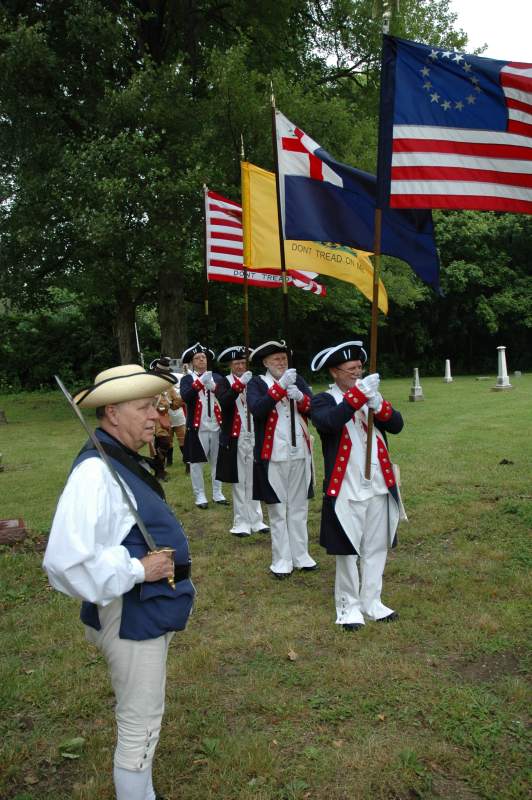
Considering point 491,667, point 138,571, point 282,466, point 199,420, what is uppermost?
point 138,571

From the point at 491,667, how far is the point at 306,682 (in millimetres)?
1305

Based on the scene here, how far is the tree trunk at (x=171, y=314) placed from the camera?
20453mm

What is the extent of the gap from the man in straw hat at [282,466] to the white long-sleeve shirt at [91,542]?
160 inches

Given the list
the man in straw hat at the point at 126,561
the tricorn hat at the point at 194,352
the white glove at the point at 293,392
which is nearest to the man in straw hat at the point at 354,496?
the white glove at the point at 293,392

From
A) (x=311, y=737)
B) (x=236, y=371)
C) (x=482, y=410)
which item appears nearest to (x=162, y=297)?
(x=482, y=410)

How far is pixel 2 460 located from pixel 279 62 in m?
14.9

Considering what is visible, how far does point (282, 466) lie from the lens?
7.04m

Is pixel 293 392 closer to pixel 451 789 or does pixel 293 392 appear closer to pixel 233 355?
pixel 233 355

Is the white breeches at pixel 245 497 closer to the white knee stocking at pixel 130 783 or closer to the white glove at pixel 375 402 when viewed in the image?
the white glove at pixel 375 402

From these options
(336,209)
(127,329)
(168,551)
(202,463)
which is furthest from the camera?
(127,329)

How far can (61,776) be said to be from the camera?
382cm

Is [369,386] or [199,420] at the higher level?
[369,386]

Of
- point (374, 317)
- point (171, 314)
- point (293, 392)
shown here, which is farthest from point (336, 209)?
point (171, 314)

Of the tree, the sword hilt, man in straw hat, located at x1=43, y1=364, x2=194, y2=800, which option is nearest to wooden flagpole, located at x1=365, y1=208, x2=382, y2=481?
man in straw hat, located at x1=43, y1=364, x2=194, y2=800
